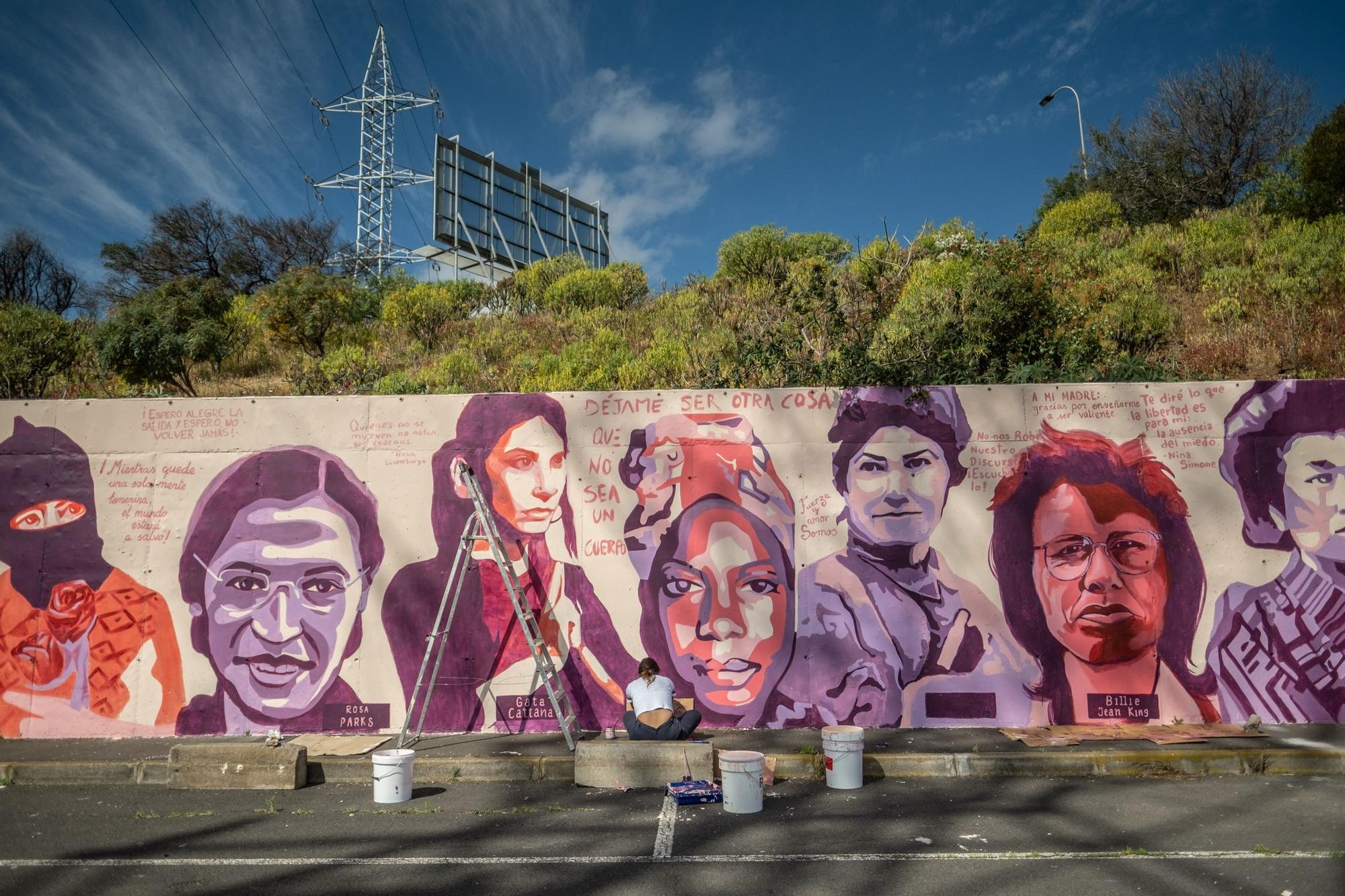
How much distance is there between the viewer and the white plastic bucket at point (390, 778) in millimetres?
6555

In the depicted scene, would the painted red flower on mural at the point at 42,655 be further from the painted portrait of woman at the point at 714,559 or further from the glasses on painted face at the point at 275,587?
the painted portrait of woman at the point at 714,559

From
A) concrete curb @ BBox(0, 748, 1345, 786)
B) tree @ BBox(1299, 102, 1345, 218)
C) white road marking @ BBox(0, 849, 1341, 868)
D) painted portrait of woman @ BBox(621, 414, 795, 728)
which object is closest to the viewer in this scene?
white road marking @ BBox(0, 849, 1341, 868)

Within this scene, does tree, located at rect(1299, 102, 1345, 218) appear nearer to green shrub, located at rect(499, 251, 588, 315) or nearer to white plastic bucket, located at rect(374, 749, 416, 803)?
green shrub, located at rect(499, 251, 588, 315)

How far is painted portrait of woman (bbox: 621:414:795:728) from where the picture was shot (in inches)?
332

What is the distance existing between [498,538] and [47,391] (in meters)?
13.0

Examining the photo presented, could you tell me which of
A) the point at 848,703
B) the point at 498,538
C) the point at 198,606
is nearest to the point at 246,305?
the point at 198,606

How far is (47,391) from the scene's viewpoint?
16062mm

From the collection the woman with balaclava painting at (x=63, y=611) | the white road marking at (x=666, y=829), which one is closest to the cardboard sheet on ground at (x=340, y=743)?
the woman with balaclava painting at (x=63, y=611)

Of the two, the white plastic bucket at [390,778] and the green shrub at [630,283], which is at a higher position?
the green shrub at [630,283]

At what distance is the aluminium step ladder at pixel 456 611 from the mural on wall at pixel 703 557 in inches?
6.7

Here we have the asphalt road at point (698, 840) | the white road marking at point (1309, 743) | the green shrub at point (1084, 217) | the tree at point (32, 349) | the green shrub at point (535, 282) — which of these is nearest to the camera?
the asphalt road at point (698, 840)

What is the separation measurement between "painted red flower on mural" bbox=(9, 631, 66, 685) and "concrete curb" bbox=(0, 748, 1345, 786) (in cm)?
140

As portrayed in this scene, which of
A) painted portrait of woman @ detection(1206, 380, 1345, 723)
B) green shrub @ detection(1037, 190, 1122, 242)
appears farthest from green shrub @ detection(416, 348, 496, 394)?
green shrub @ detection(1037, 190, 1122, 242)

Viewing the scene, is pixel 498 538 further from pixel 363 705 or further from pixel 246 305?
pixel 246 305
